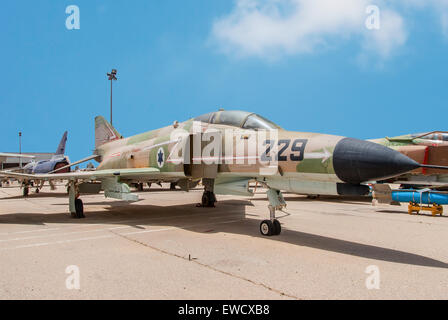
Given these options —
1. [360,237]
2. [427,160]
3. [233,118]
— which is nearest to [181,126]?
[233,118]

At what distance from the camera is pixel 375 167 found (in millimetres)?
4496

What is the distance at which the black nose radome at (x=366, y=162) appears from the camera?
4371mm

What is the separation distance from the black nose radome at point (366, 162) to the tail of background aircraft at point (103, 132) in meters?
11.0

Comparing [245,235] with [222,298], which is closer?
[222,298]

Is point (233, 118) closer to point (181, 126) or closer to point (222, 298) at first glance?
point (181, 126)

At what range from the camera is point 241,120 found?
6.99m

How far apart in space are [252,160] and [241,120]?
1.24 meters

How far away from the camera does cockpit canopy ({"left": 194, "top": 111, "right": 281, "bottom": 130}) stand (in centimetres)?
672

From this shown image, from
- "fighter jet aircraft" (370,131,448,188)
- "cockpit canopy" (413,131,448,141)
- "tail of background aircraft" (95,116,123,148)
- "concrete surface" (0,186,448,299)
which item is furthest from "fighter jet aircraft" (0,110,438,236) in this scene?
"cockpit canopy" (413,131,448,141)

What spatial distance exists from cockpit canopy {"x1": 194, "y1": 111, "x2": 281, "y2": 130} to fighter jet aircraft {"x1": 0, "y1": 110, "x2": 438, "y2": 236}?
0.02 metres

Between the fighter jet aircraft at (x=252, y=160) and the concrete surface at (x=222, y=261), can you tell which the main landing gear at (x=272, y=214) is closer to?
the fighter jet aircraft at (x=252, y=160)

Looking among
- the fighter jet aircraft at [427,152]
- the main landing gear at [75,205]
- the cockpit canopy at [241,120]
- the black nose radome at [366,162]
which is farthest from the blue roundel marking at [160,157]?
the fighter jet aircraft at [427,152]
